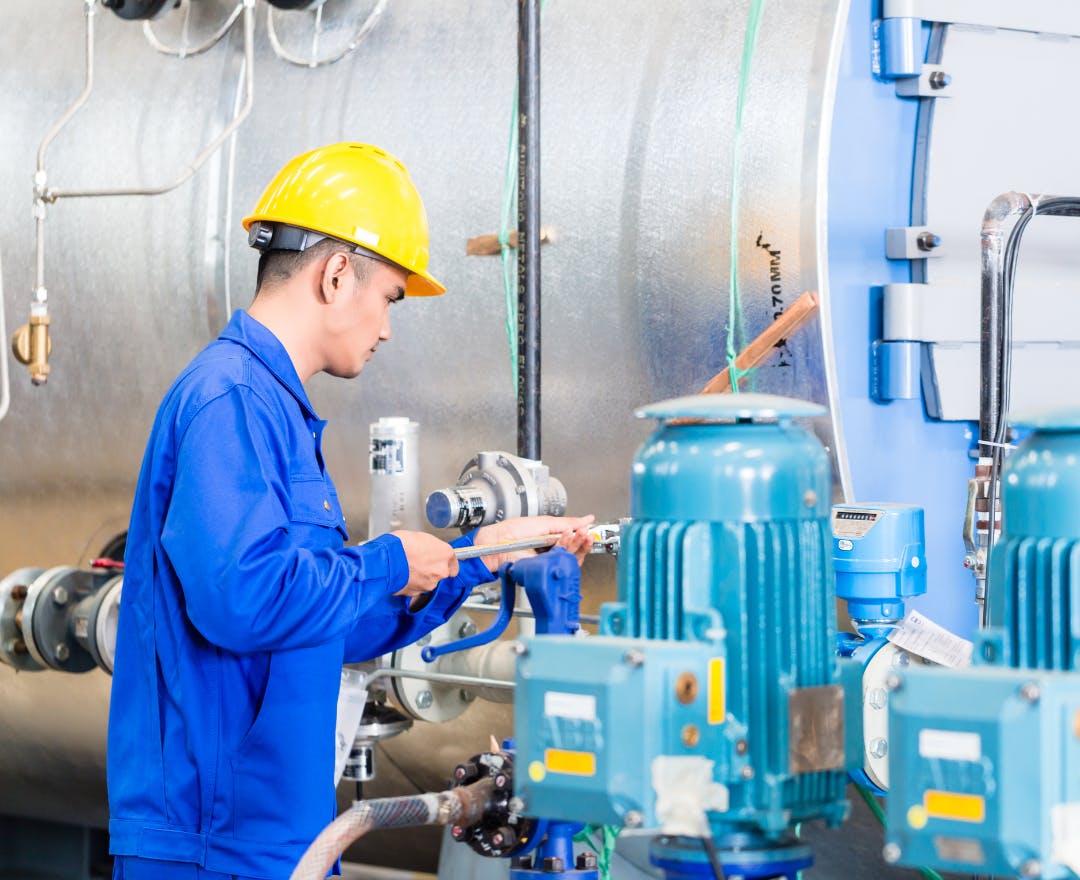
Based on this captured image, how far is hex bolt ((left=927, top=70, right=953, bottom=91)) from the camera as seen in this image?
2.17 meters

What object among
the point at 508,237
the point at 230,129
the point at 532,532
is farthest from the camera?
the point at 230,129

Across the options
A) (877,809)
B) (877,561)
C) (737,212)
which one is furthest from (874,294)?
(877,809)

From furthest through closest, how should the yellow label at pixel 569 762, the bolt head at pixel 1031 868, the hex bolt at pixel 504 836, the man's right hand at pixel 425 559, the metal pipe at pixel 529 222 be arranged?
1. the metal pipe at pixel 529 222
2. the man's right hand at pixel 425 559
3. the hex bolt at pixel 504 836
4. the yellow label at pixel 569 762
5. the bolt head at pixel 1031 868

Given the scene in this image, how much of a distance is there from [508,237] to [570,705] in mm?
1233

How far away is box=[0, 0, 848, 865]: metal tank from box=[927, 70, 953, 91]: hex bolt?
0.14m

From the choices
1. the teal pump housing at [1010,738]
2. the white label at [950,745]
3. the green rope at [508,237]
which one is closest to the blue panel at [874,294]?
the green rope at [508,237]

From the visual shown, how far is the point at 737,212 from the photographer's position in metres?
2.17

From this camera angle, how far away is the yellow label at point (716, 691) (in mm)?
1296

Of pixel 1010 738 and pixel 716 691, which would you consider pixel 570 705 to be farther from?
pixel 1010 738

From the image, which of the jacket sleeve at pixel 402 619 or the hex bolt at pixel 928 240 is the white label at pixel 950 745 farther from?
the hex bolt at pixel 928 240

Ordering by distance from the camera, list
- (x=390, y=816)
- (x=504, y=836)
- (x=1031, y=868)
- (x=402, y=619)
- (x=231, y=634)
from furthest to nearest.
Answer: (x=402, y=619) < (x=231, y=634) < (x=504, y=836) < (x=390, y=816) < (x=1031, y=868)

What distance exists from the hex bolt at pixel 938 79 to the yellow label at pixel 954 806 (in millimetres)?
1243

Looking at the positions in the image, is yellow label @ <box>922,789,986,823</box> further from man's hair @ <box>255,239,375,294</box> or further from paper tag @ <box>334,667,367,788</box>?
paper tag @ <box>334,667,367,788</box>

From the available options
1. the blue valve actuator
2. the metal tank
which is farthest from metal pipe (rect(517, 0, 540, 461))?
the blue valve actuator
